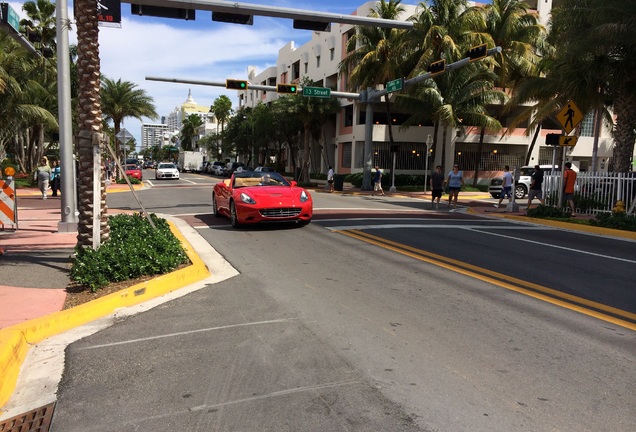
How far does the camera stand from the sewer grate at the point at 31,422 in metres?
3.22

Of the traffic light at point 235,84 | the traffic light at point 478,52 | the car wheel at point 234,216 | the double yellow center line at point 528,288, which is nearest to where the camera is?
the double yellow center line at point 528,288

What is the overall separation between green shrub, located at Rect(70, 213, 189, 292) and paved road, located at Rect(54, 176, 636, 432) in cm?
87

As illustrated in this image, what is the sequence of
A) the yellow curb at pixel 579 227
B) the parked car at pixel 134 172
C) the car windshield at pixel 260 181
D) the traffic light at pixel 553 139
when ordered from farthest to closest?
the parked car at pixel 134 172
the traffic light at pixel 553 139
the car windshield at pixel 260 181
the yellow curb at pixel 579 227

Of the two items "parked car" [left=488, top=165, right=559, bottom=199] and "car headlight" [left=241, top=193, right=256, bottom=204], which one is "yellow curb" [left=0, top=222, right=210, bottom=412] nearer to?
"car headlight" [left=241, top=193, right=256, bottom=204]

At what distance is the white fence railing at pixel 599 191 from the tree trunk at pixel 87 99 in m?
15.0

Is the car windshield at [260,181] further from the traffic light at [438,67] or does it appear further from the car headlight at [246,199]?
the traffic light at [438,67]

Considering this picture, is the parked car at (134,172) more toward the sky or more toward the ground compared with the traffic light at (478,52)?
more toward the ground

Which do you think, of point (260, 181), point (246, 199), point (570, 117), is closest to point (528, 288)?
point (246, 199)

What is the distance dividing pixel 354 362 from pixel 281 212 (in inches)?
302

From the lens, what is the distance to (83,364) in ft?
13.8

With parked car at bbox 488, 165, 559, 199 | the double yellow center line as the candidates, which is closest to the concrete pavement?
the double yellow center line

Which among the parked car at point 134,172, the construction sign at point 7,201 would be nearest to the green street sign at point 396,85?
the construction sign at point 7,201

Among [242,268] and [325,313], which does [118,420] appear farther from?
[242,268]

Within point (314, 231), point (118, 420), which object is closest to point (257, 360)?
point (118, 420)
